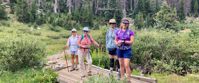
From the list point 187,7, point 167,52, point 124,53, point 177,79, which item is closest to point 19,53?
point 124,53

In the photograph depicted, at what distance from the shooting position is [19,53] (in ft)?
53.3

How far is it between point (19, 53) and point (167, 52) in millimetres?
6554

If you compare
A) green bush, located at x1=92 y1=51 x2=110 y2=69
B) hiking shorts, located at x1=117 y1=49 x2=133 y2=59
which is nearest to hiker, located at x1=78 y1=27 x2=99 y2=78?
hiking shorts, located at x1=117 y1=49 x2=133 y2=59

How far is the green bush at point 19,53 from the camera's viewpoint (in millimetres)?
16078

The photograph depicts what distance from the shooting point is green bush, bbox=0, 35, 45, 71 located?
52.7ft

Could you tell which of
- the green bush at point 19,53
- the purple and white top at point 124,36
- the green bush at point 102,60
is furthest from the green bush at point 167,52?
the purple and white top at point 124,36

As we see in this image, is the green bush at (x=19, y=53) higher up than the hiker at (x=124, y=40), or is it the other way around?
the hiker at (x=124, y=40)

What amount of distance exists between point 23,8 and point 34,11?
2.16 meters

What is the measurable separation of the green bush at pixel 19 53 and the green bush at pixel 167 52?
4762 mm

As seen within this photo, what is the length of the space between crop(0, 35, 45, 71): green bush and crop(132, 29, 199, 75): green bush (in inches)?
187

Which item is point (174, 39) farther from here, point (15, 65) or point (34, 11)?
point (34, 11)

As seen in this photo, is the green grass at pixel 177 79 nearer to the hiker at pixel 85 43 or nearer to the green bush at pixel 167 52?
the green bush at pixel 167 52

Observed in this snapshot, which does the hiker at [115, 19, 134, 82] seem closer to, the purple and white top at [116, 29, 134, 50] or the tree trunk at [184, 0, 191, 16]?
the purple and white top at [116, 29, 134, 50]

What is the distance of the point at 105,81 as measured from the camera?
12.0m
